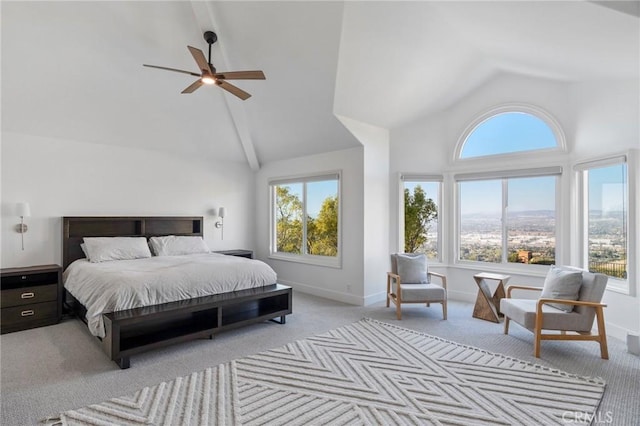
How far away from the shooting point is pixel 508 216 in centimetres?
516

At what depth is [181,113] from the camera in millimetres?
5301

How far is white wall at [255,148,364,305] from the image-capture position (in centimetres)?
523

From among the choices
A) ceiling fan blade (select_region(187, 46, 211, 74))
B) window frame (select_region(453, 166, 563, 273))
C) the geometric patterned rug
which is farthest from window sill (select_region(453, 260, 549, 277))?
ceiling fan blade (select_region(187, 46, 211, 74))

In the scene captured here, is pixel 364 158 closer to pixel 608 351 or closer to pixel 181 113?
pixel 181 113

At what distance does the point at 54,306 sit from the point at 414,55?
5.48 metres

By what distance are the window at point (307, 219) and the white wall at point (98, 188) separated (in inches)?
31.2

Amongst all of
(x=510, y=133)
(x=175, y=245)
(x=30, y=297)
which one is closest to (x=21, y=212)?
(x=30, y=297)

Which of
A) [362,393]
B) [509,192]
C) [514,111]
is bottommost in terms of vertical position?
[362,393]

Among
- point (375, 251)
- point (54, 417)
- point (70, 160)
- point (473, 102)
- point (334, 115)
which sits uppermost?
point (473, 102)

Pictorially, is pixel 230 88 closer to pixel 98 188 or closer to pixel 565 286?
pixel 98 188

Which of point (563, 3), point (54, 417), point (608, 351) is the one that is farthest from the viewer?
point (608, 351)

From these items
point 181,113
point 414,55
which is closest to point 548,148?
point 414,55

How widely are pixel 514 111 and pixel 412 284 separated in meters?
3.03

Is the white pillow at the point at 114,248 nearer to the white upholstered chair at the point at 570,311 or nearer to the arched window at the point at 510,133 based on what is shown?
the white upholstered chair at the point at 570,311
